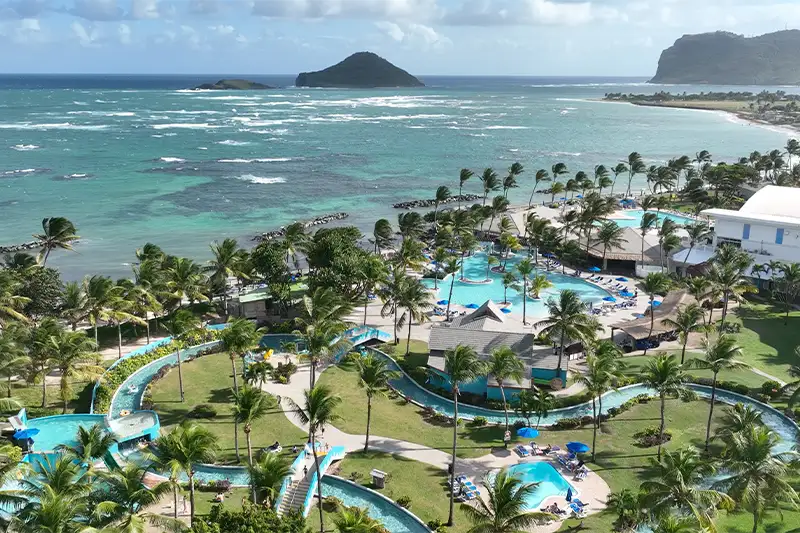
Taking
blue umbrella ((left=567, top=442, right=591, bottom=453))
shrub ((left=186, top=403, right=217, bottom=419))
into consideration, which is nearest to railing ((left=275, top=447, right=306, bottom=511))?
shrub ((left=186, top=403, right=217, bottom=419))

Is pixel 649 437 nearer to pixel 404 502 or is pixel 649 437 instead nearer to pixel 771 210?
pixel 404 502

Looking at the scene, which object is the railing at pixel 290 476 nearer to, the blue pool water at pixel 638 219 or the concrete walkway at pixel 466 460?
the concrete walkway at pixel 466 460

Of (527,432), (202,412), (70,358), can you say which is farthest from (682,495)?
(70,358)

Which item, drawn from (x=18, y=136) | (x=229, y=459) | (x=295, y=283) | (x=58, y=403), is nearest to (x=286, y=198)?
(x=295, y=283)

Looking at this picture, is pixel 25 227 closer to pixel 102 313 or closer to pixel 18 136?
pixel 102 313

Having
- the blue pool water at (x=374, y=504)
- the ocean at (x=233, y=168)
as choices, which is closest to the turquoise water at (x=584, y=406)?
the blue pool water at (x=374, y=504)

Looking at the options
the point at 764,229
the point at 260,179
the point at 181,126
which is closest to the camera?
the point at 764,229
